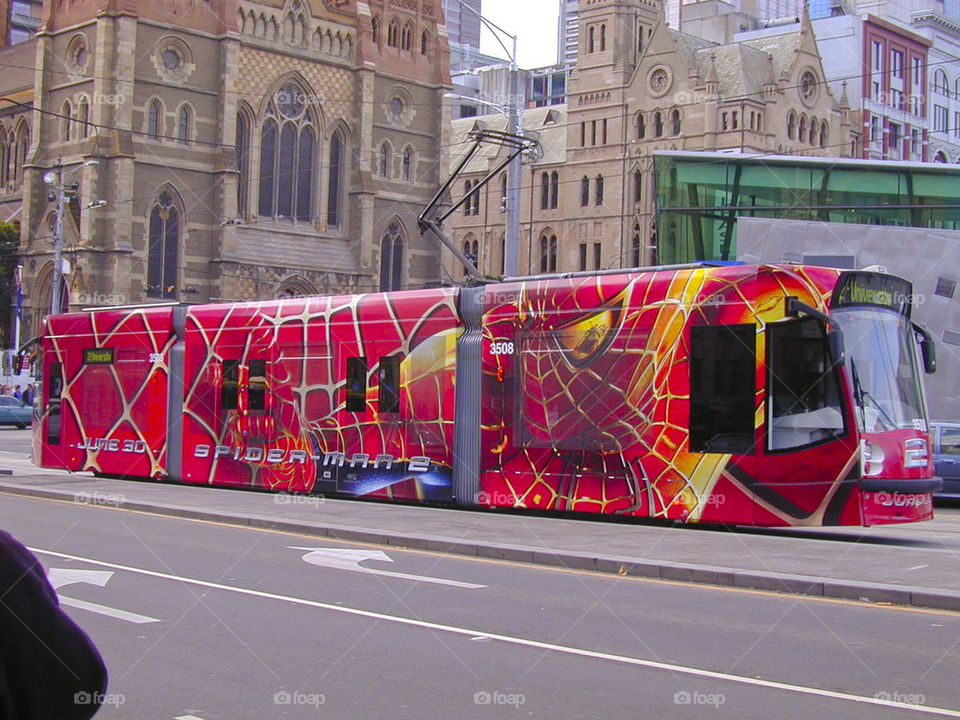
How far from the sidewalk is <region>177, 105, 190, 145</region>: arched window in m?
43.3

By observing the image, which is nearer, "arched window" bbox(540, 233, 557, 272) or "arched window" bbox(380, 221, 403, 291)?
"arched window" bbox(380, 221, 403, 291)

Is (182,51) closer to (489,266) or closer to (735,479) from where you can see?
(489,266)

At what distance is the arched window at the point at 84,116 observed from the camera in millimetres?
59531

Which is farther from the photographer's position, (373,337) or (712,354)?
(373,337)

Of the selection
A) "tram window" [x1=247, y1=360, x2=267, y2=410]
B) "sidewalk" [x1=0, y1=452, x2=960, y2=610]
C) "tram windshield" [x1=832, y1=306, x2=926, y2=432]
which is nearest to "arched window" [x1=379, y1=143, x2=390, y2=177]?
"tram window" [x1=247, y1=360, x2=267, y2=410]

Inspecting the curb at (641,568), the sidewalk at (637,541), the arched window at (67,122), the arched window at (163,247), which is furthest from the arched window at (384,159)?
the curb at (641,568)

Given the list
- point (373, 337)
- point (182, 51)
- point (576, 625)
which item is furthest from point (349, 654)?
point (182, 51)

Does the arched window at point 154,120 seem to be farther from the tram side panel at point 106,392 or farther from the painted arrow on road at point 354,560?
the painted arrow on road at point 354,560

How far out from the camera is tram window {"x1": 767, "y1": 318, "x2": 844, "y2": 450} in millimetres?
14430

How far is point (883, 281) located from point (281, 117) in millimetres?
53642

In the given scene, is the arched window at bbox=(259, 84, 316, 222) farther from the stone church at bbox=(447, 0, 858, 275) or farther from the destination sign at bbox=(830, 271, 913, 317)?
the destination sign at bbox=(830, 271, 913, 317)

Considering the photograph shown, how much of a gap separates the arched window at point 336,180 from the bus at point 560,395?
147 ft

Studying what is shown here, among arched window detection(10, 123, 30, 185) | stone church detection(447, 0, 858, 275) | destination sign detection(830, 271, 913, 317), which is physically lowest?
destination sign detection(830, 271, 913, 317)

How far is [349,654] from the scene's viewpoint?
7938 mm
